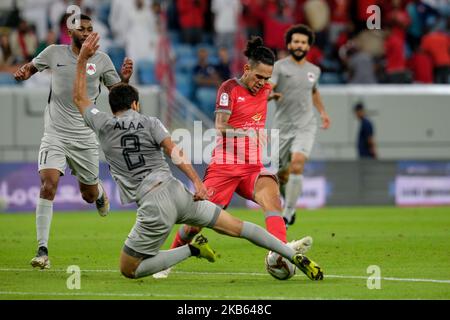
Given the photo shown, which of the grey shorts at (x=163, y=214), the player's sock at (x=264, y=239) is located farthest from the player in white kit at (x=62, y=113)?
the player's sock at (x=264, y=239)

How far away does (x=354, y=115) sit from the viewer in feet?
83.8

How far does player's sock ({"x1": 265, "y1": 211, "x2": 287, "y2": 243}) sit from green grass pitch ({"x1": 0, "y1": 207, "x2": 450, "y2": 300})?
1.49 feet

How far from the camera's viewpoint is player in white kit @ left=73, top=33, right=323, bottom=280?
9977 millimetres

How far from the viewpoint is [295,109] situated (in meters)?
16.2

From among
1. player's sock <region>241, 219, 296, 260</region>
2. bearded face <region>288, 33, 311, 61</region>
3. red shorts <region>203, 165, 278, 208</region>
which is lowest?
player's sock <region>241, 219, 296, 260</region>

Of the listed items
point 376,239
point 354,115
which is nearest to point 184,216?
point 376,239

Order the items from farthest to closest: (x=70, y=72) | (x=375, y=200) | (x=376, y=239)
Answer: (x=375, y=200), (x=376, y=239), (x=70, y=72)

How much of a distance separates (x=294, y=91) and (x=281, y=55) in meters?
8.42

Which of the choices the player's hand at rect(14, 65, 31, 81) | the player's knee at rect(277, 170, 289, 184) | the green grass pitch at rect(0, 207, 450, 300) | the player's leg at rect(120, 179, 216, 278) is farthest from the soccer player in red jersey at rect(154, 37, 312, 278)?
the player's knee at rect(277, 170, 289, 184)

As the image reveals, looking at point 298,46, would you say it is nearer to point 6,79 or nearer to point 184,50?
point 6,79

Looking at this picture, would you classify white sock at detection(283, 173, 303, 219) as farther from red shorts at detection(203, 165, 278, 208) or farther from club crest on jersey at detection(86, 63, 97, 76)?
club crest on jersey at detection(86, 63, 97, 76)

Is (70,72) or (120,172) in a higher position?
(70,72)
